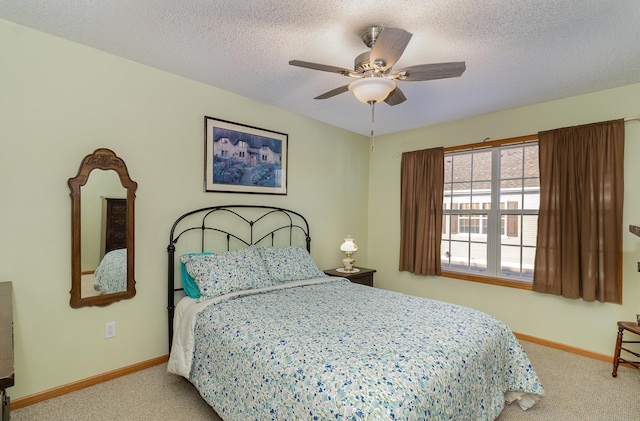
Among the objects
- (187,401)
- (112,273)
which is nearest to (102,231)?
(112,273)

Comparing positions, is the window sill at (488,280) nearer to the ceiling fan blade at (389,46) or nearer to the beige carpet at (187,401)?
the beige carpet at (187,401)

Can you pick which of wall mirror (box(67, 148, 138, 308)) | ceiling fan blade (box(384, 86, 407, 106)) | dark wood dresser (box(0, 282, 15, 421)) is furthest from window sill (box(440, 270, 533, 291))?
dark wood dresser (box(0, 282, 15, 421))

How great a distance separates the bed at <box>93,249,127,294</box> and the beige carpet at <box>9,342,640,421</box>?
2.36 feet

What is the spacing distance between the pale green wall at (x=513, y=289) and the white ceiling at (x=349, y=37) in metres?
0.24

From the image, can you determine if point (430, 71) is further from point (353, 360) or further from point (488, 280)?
point (488, 280)

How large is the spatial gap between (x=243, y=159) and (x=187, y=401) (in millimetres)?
2161

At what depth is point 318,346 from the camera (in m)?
1.66

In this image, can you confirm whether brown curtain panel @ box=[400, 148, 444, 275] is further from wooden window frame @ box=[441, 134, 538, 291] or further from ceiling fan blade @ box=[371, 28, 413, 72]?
ceiling fan blade @ box=[371, 28, 413, 72]

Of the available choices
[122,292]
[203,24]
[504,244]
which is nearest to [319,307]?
[122,292]

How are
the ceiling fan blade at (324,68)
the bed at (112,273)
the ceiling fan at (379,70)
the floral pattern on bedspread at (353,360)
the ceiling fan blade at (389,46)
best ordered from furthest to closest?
the bed at (112,273), the ceiling fan blade at (324,68), the ceiling fan at (379,70), the ceiling fan blade at (389,46), the floral pattern on bedspread at (353,360)

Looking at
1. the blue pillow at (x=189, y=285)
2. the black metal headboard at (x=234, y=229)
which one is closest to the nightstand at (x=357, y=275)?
the black metal headboard at (x=234, y=229)

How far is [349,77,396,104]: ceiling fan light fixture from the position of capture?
79.3 inches

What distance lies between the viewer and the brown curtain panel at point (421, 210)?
159 inches

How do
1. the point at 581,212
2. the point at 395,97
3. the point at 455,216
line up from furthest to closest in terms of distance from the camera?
the point at 455,216 < the point at 581,212 < the point at 395,97
